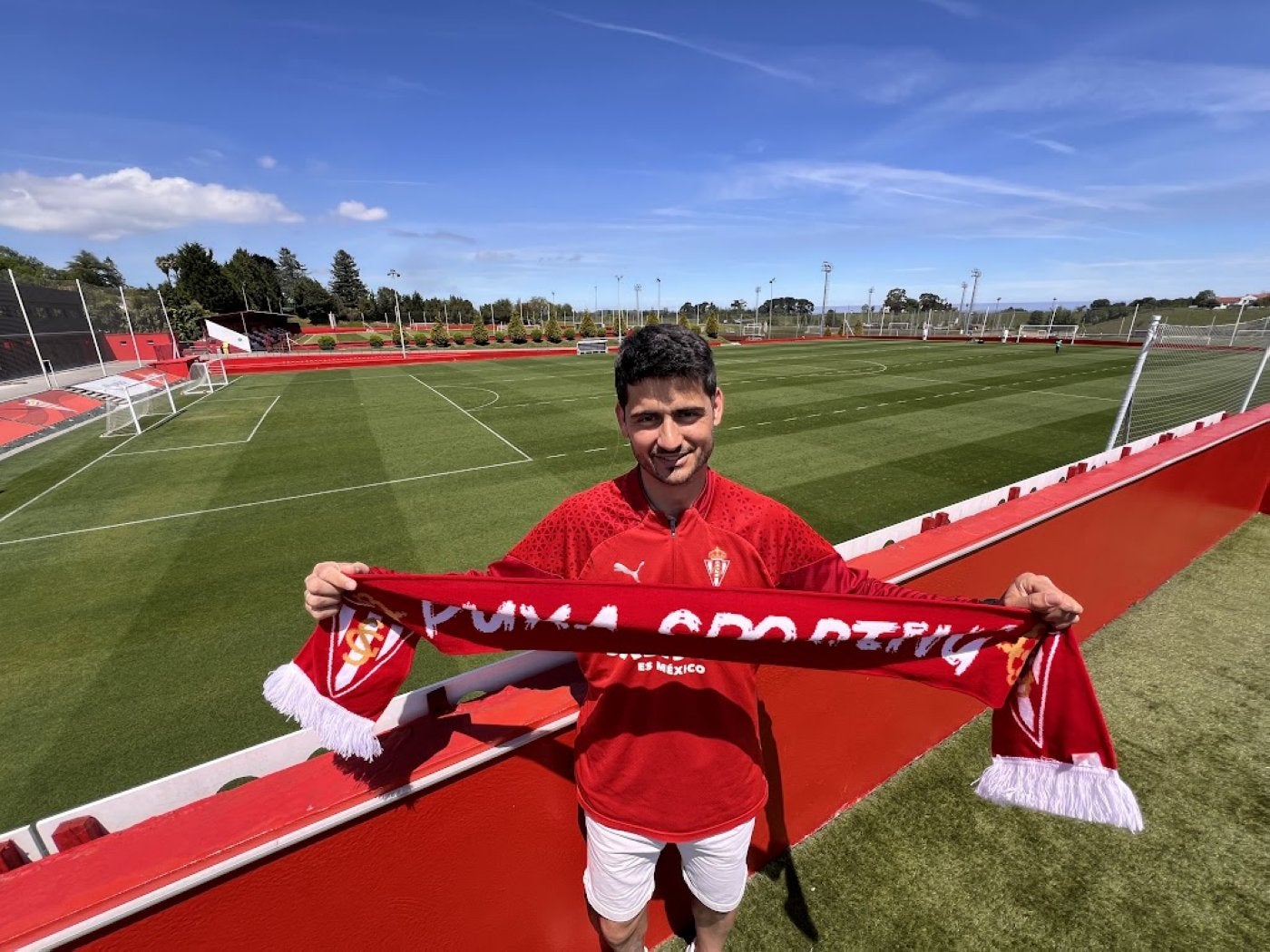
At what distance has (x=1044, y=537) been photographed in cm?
371

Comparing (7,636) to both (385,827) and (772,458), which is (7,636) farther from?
(772,458)

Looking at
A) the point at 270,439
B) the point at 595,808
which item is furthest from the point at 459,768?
the point at 270,439

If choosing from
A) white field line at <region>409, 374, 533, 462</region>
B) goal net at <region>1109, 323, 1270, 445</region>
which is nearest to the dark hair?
goal net at <region>1109, 323, 1270, 445</region>

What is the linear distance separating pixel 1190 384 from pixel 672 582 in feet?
72.2

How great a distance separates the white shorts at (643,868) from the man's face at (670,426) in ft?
4.01

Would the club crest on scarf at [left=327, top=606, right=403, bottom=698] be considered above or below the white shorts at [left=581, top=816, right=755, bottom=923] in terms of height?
above

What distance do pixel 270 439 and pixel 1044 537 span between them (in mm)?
16370

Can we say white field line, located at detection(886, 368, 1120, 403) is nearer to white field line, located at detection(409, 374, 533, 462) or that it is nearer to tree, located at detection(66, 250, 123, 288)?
white field line, located at detection(409, 374, 533, 462)

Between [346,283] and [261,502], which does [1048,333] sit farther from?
[346,283]

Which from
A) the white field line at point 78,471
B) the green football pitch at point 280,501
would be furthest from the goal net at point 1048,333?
the white field line at point 78,471

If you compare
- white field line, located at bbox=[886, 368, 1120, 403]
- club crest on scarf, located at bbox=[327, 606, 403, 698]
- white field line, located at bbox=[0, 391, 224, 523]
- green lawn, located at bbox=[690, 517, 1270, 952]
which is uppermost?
club crest on scarf, located at bbox=[327, 606, 403, 698]

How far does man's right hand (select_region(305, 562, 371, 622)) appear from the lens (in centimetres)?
159

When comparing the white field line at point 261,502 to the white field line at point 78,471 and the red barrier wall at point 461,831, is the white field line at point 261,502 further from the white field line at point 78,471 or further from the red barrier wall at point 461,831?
the red barrier wall at point 461,831

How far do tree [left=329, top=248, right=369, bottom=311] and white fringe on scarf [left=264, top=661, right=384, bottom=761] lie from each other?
136m
